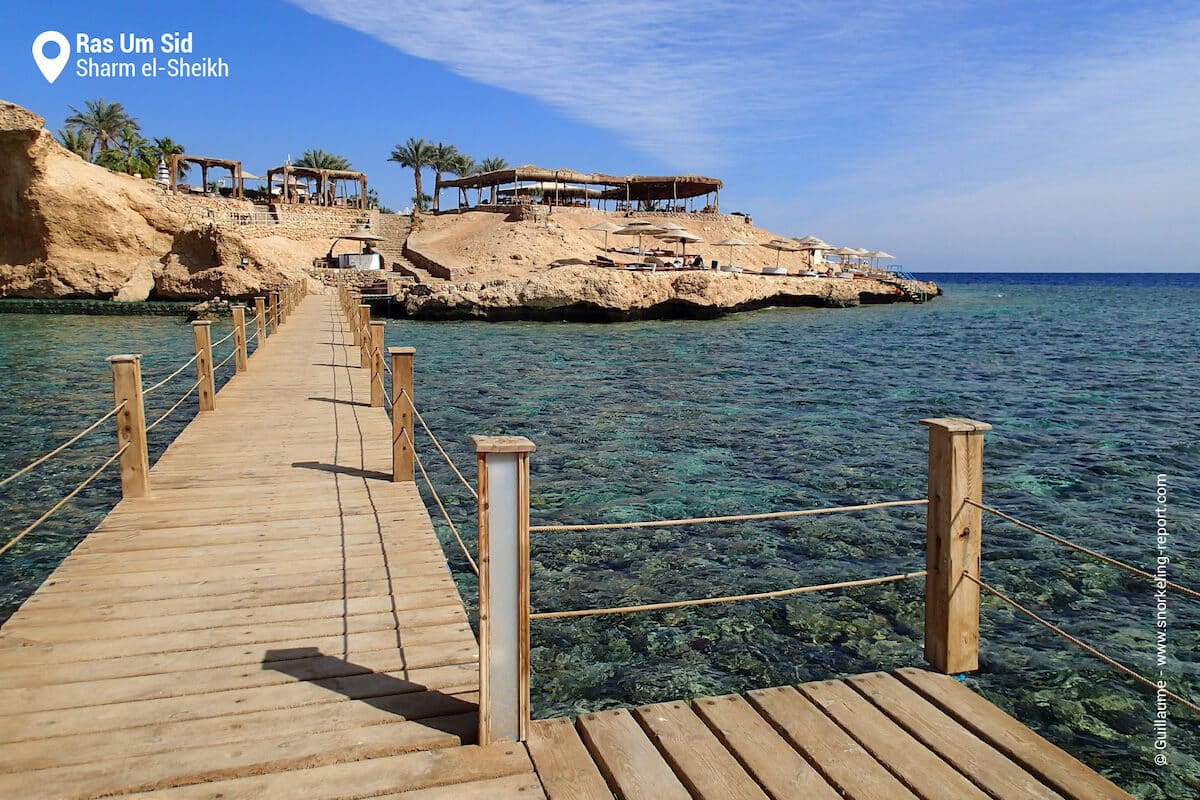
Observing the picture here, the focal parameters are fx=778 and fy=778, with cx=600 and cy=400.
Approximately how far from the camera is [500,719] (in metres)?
3.00

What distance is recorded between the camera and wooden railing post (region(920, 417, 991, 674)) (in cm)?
350

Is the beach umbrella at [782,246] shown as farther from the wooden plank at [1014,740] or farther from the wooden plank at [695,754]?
the wooden plank at [695,754]

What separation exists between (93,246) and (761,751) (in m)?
40.8

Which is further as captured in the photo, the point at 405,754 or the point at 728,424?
the point at 728,424

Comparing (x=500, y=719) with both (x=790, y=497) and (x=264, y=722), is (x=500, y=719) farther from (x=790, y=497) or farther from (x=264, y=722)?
(x=790, y=497)

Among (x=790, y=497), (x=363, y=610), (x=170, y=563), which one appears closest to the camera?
(x=363, y=610)

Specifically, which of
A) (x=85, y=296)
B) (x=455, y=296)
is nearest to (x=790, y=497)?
(x=455, y=296)

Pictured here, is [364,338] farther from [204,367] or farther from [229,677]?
[229,677]

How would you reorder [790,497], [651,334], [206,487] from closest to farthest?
[206,487] < [790,497] < [651,334]

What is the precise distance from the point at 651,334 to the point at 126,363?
23613 mm

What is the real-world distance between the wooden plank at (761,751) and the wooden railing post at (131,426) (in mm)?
4969

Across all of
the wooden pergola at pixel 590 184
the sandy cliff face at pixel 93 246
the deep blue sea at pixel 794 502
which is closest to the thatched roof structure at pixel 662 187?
the wooden pergola at pixel 590 184

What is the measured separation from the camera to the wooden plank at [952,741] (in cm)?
276

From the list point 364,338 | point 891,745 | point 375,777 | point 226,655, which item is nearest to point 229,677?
point 226,655
